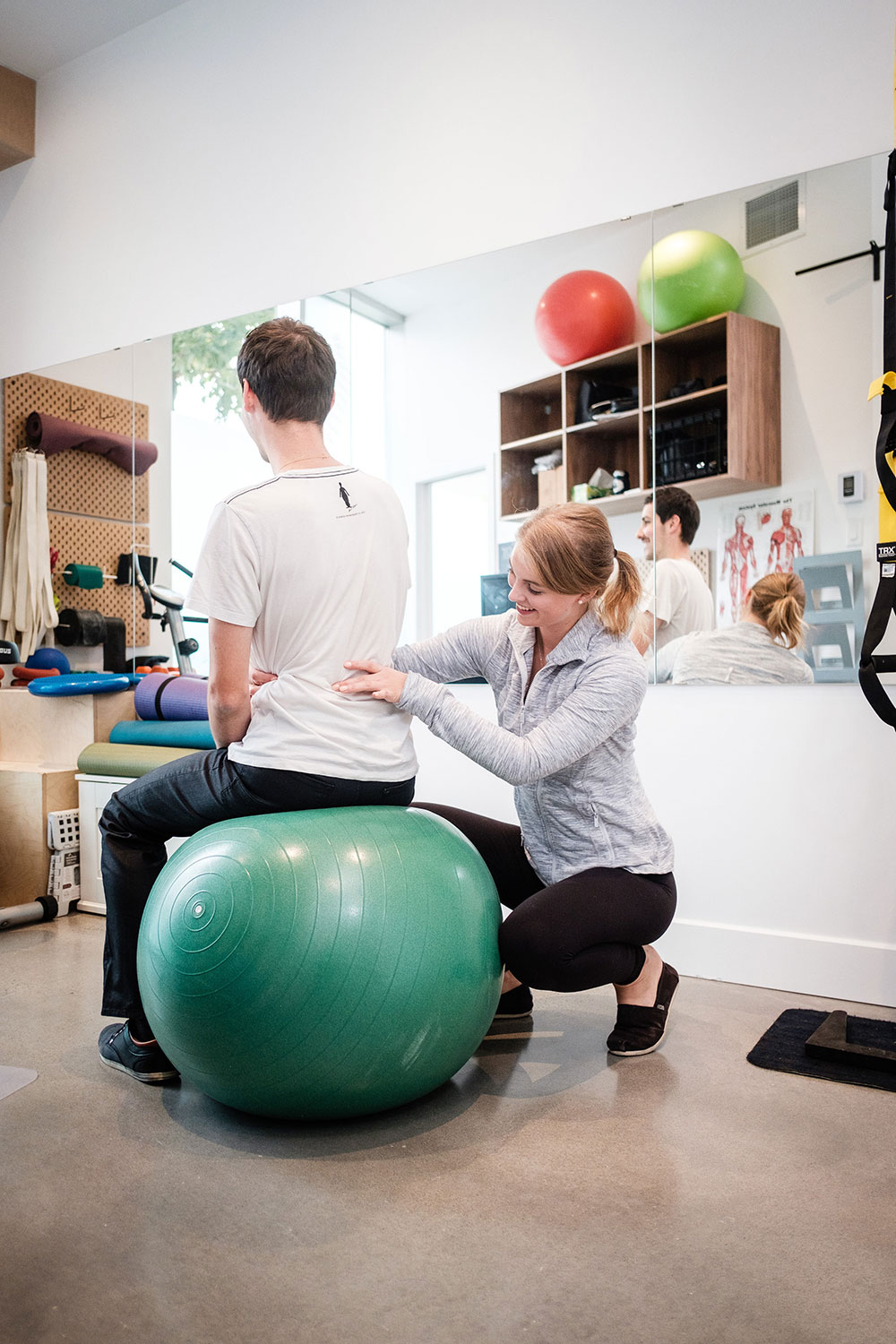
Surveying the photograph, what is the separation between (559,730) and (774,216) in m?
1.54

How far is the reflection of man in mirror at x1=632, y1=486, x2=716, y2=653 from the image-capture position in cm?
266

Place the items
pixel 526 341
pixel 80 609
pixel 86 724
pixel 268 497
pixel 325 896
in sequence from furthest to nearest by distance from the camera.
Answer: pixel 80 609 → pixel 86 724 → pixel 526 341 → pixel 268 497 → pixel 325 896

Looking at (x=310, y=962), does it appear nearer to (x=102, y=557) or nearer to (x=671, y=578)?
(x=671, y=578)

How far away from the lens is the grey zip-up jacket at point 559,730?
6.06 feet

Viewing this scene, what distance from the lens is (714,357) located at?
8.61ft

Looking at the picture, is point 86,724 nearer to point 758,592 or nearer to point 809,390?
point 758,592

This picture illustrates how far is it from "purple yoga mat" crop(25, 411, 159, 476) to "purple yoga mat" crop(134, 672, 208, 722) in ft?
2.92

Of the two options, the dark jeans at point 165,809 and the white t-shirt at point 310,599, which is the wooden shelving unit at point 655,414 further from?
the dark jeans at point 165,809

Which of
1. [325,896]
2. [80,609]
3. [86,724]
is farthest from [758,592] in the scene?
[80,609]

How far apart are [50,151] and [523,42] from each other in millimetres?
2232

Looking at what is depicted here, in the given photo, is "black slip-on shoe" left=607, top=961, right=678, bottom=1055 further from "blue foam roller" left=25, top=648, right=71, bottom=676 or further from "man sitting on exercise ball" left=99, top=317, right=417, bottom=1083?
"blue foam roller" left=25, top=648, right=71, bottom=676

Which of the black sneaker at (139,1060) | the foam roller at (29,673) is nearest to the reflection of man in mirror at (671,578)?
the black sneaker at (139,1060)

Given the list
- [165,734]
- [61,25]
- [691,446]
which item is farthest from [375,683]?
[61,25]

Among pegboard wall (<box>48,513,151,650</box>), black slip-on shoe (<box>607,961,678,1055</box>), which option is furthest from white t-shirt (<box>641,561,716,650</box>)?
pegboard wall (<box>48,513,151,650</box>)
